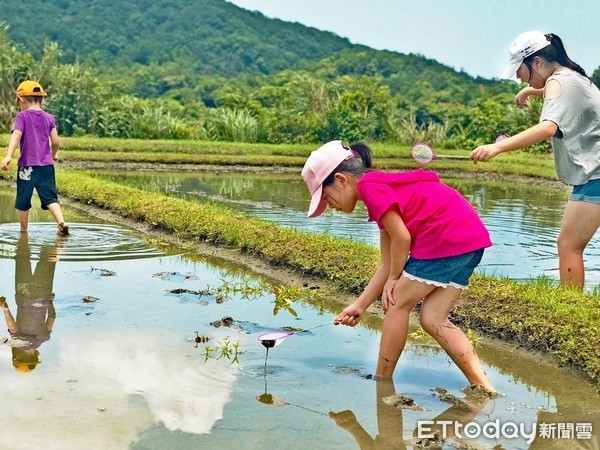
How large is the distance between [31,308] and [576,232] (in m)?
3.73

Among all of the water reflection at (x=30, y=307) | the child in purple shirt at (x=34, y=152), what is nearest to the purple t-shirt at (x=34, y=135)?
the child in purple shirt at (x=34, y=152)

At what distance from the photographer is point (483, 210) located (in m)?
14.2

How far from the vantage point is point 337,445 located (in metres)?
3.83

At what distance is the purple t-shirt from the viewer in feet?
30.3

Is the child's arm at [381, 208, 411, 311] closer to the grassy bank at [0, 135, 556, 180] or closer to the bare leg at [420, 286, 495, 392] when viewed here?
the bare leg at [420, 286, 495, 392]

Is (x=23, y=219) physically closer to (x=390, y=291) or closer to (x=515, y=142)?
(x=390, y=291)

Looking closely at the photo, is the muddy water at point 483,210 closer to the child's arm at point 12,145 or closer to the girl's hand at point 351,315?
the girl's hand at point 351,315

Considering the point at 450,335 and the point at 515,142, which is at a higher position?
the point at 515,142

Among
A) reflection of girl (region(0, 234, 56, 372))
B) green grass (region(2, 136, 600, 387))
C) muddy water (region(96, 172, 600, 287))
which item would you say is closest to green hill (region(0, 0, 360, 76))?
muddy water (region(96, 172, 600, 287))

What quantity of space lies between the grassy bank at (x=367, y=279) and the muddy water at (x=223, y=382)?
157mm

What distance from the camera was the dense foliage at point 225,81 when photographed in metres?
28.8

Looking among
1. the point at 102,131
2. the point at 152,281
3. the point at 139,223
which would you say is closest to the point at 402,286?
the point at 152,281

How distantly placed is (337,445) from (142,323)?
7.49 ft

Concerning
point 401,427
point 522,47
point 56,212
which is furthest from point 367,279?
point 56,212
